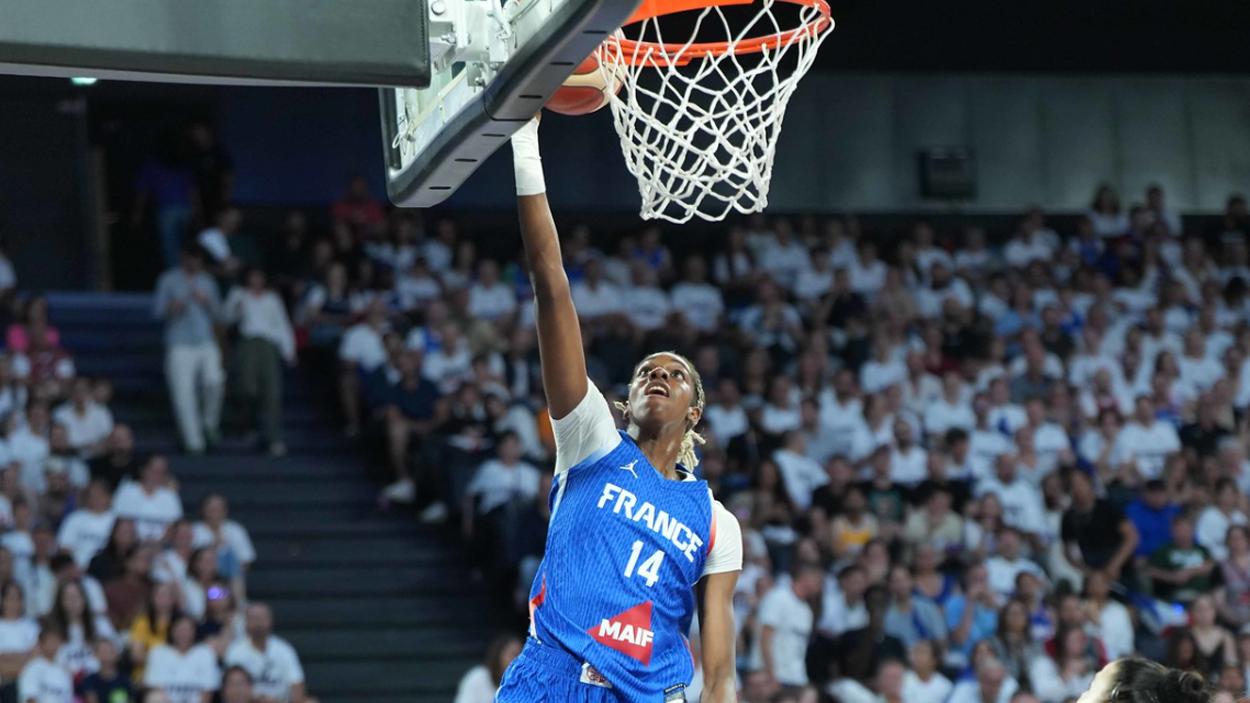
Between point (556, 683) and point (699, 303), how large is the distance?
35.7 feet

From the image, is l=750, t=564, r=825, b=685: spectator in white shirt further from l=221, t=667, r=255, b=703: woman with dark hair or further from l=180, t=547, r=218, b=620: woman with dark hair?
l=180, t=547, r=218, b=620: woman with dark hair

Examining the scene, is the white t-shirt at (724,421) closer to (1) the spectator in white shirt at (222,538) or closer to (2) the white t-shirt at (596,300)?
(2) the white t-shirt at (596,300)

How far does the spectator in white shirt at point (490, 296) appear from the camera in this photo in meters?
14.5

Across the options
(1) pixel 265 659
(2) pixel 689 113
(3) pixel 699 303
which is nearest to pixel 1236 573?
(3) pixel 699 303

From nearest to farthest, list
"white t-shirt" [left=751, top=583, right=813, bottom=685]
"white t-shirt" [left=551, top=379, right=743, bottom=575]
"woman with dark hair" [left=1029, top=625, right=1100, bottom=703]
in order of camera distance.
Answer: "white t-shirt" [left=551, top=379, right=743, bottom=575] → "white t-shirt" [left=751, top=583, right=813, bottom=685] → "woman with dark hair" [left=1029, top=625, right=1100, bottom=703]

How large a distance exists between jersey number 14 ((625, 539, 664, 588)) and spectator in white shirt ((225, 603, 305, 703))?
20.5ft

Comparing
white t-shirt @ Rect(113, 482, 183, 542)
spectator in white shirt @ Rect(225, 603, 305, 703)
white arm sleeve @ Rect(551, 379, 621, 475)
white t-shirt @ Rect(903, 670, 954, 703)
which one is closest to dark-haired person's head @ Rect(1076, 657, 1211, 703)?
white arm sleeve @ Rect(551, 379, 621, 475)

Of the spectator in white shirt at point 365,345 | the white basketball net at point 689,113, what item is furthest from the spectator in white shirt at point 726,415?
the white basketball net at point 689,113

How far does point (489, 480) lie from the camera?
12.3 meters

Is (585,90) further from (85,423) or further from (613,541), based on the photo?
(85,423)

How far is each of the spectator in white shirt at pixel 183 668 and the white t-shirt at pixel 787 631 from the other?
3.32 m

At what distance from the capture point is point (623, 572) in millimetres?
4746

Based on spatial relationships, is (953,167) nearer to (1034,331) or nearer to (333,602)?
(1034,331)

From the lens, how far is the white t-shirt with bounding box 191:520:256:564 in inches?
450
